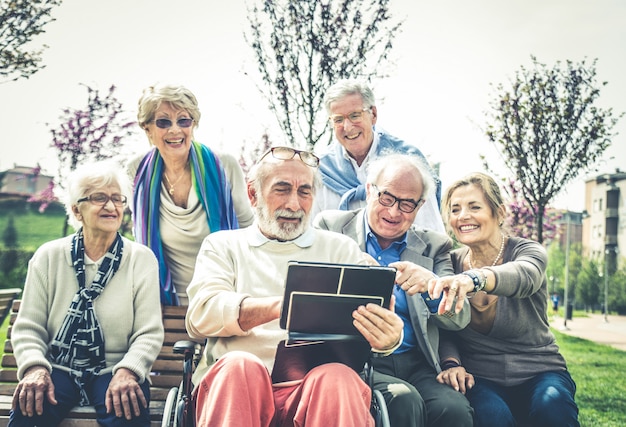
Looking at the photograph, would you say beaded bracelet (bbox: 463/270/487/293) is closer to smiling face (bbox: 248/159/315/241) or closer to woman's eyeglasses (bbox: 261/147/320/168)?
smiling face (bbox: 248/159/315/241)

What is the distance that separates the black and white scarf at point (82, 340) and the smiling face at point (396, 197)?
5.18ft

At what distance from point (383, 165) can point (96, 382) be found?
6.43 ft

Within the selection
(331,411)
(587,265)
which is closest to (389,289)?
(331,411)

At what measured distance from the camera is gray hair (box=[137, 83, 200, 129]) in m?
3.79

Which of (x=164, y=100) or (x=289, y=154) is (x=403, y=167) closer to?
(x=289, y=154)

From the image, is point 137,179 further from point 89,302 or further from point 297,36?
point 297,36

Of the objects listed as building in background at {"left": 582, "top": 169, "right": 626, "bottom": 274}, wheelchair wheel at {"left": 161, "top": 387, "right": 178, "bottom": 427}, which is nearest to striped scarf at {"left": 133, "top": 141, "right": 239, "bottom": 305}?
wheelchair wheel at {"left": 161, "top": 387, "right": 178, "bottom": 427}

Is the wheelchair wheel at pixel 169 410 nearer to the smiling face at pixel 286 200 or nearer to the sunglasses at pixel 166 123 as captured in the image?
the smiling face at pixel 286 200

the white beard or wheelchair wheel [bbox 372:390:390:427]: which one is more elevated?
the white beard

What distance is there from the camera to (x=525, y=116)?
12625 millimetres

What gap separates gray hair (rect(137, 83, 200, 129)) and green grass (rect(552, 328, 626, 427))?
514 cm

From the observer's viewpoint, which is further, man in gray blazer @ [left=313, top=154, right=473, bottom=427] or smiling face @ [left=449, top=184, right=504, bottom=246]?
smiling face @ [left=449, top=184, right=504, bottom=246]

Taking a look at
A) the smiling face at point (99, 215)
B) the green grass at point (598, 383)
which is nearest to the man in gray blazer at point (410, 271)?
the smiling face at point (99, 215)

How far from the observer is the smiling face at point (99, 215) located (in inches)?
127
